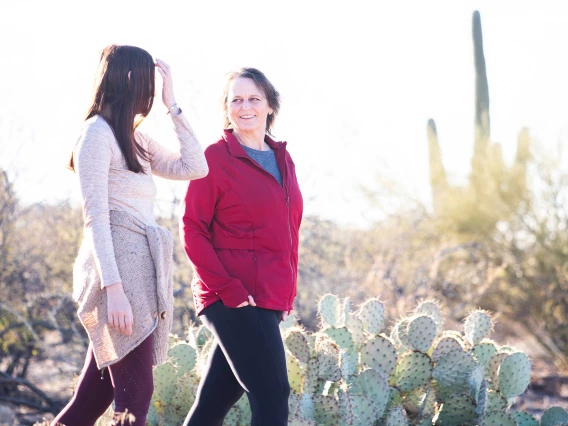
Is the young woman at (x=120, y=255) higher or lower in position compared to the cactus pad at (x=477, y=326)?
higher

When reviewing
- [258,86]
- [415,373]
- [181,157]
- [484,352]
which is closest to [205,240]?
[181,157]

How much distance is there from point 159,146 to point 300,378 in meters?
1.74

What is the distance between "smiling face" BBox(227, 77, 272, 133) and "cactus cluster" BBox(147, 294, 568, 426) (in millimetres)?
1433

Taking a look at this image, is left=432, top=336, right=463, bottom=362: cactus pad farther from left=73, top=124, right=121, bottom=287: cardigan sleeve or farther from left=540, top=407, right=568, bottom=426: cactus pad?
left=73, top=124, right=121, bottom=287: cardigan sleeve

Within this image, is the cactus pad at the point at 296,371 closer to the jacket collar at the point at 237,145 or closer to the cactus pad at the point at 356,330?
the cactus pad at the point at 356,330

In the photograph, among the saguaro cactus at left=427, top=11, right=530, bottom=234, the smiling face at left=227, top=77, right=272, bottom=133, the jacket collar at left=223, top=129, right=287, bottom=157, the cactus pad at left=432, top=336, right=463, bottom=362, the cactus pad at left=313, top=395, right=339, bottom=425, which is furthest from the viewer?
the saguaro cactus at left=427, top=11, right=530, bottom=234

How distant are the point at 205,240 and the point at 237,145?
1.29 ft

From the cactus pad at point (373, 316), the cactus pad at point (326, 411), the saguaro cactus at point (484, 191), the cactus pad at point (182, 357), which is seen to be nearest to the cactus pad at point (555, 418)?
the cactus pad at point (373, 316)

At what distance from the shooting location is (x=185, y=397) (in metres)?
4.18

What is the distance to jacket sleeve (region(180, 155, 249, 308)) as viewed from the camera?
2.84m

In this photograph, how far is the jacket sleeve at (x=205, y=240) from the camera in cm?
284

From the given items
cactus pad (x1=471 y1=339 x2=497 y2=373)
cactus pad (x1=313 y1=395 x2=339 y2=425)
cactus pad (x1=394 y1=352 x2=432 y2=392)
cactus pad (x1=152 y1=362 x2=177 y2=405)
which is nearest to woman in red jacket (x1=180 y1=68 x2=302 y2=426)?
cactus pad (x1=313 y1=395 x2=339 y2=425)

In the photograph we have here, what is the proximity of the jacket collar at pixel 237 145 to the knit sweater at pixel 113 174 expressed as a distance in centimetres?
15

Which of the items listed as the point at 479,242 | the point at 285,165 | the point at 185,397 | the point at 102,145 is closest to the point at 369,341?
the point at 185,397
